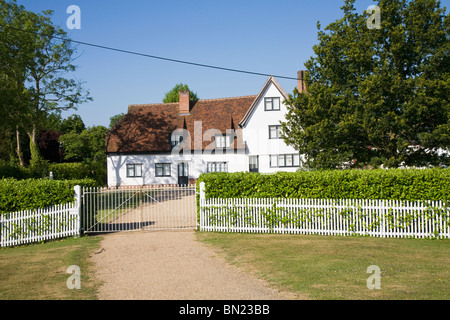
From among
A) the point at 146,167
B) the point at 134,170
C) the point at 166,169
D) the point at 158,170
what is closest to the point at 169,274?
the point at 166,169

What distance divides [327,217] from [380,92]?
29.8ft

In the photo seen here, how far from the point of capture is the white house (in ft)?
123

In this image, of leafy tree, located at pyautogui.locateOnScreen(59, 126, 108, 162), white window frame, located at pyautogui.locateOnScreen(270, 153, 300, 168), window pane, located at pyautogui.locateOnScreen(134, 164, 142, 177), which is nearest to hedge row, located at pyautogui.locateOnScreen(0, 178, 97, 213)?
window pane, located at pyautogui.locateOnScreen(134, 164, 142, 177)

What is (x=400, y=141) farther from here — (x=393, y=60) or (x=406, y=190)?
(x=406, y=190)

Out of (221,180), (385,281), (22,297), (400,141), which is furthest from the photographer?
(400,141)

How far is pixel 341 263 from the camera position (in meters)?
10.1

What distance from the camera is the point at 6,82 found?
83.4ft

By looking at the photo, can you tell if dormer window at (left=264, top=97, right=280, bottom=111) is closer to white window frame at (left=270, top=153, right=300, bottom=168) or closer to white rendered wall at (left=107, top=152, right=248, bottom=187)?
white window frame at (left=270, top=153, right=300, bottom=168)

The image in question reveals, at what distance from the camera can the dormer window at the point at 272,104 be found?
37.4m

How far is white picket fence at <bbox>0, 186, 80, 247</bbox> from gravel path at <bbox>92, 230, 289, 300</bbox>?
2.03 meters

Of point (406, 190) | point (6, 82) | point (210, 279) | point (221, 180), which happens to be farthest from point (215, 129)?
point (210, 279)

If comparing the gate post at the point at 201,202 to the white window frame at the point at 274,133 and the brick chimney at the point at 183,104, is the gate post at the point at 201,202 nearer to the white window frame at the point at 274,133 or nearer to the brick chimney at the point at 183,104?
the white window frame at the point at 274,133

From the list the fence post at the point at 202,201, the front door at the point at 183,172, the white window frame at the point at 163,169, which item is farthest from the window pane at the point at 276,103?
the fence post at the point at 202,201

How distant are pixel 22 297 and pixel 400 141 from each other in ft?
63.6
